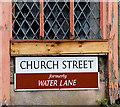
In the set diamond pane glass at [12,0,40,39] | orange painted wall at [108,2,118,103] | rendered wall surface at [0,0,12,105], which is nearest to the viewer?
rendered wall surface at [0,0,12,105]

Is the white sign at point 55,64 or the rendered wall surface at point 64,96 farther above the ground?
the white sign at point 55,64

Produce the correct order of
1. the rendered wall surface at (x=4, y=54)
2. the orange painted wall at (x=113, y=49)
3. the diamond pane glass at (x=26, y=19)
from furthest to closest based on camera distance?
the diamond pane glass at (x=26, y=19)
the orange painted wall at (x=113, y=49)
the rendered wall surface at (x=4, y=54)

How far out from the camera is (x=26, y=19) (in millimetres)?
4523

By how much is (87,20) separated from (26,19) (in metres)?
1.59

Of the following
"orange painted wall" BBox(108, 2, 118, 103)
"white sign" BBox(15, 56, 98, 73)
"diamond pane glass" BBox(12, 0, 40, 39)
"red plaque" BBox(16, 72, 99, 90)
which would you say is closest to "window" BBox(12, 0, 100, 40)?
"diamond pane glass" BBox(12, 0, 40, 39)

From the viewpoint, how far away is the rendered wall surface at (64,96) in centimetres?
434

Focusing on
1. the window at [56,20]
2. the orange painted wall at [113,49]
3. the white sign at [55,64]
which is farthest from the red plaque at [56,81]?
the window at [56,20]

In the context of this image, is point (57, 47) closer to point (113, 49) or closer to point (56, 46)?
point (56, 46)

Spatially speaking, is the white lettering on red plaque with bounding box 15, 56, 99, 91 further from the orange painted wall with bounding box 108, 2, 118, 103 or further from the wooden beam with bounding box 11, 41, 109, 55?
the orange painted wall with bounding box 108, 2, 118, 103

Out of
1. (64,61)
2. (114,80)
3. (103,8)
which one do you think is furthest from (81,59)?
(103,8)

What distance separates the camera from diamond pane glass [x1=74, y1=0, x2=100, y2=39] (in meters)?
4.58

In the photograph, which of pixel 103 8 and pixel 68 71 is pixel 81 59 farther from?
pixel 103 8

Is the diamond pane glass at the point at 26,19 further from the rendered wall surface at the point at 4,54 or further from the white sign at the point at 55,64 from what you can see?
the white sign at the point at 55,64

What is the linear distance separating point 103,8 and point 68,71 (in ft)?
6.06
